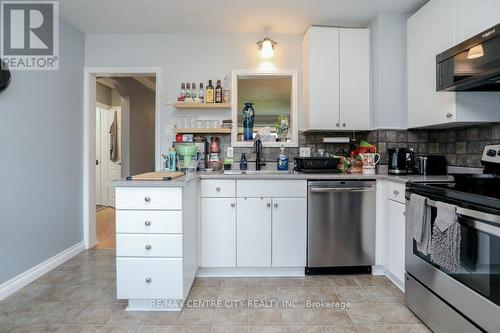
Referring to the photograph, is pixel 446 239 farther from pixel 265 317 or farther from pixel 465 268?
pixel 265 317

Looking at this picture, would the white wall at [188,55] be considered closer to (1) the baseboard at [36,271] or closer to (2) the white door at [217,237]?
(2) the white door at [217,237]

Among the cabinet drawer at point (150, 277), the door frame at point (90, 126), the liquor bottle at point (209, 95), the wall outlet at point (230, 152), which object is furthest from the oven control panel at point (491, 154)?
the door frame at point (90, 126)

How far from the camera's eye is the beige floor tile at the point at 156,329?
170cm

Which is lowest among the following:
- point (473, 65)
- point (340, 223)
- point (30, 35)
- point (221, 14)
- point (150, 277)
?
point (150, 277)

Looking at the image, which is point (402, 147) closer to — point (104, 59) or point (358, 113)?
point (358, 113)

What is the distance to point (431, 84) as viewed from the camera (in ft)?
7.35

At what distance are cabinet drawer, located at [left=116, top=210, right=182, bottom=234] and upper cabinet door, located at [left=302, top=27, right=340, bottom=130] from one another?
5.29 feet

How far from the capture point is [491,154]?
193 centimetres

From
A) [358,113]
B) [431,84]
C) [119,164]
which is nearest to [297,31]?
[358,113]

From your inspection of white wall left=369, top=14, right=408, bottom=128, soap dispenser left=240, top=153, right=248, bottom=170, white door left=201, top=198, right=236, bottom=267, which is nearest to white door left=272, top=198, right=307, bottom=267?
white door left=201, top=198, right=236, bottom=267

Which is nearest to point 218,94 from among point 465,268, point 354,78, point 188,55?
point 188,55

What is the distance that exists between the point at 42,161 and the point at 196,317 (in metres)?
1.92

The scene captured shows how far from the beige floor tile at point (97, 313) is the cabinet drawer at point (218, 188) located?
1.03 meters

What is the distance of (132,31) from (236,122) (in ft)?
4.79
